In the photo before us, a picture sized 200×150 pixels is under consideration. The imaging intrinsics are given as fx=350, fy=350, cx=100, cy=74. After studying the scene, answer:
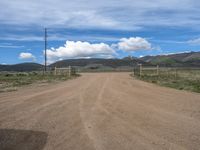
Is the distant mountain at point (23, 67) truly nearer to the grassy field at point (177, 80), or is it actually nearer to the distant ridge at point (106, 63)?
the distant ridge at point (106, 63)

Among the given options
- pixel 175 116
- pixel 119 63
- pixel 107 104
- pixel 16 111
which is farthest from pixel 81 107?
pixel 119 63

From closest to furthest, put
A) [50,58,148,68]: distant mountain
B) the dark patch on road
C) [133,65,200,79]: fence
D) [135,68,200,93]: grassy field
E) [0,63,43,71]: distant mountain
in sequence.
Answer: the dark patch on road
[135,68,200,93]: grassy field
[133,65,200,79]: fence
[0,63,43,71]: distant mountain
[50,58,148,68]: distant mountain

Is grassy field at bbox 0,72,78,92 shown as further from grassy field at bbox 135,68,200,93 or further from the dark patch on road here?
the dark patch on road

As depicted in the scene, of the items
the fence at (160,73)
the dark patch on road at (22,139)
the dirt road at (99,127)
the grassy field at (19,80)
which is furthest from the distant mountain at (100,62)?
the dark patch on road at (22,139)

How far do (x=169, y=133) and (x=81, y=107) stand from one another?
5251 millimetres

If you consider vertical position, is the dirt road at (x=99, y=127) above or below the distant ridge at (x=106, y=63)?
below

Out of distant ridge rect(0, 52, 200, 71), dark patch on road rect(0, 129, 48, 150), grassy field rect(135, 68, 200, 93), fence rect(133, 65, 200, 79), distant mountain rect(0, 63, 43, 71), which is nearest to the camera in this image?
dark patch on road rect(0, 129, 48, 150)

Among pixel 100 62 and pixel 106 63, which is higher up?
pixel 100 62

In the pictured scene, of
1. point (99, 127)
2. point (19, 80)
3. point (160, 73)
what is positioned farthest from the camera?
point (160, 73)

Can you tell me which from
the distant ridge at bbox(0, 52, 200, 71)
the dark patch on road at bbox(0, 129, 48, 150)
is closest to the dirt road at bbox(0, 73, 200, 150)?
the dark patch on road at bbox(0, 129, 48, 150)

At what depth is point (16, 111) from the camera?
473 inches

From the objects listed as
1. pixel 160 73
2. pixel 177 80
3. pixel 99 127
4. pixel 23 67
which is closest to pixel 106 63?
pixel 23 67

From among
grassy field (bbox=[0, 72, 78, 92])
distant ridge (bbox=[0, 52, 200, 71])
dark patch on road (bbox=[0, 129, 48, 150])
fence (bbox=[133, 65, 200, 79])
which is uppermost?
distant ridge (bbox=[0, 52, 200, 71])

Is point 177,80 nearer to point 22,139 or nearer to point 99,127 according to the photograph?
point 99,127
